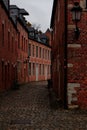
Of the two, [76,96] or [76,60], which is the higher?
[76,60]

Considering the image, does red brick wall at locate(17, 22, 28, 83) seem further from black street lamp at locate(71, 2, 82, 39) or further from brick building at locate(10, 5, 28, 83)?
black street lamp at locate(71, 2, 82, 39)

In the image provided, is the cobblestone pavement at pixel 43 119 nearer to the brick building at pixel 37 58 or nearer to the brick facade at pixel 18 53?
the brick facade at pixel 18 53

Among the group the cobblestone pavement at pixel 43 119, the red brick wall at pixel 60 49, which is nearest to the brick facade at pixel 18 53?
the red brick wall at pixel 60 49

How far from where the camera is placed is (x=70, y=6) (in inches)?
642

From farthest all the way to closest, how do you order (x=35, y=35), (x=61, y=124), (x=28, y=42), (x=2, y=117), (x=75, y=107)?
(x=35, y=35)
(x=28, y=42)
(x=75, y=107)
(x=2, y=117)
(x=61, y=124)

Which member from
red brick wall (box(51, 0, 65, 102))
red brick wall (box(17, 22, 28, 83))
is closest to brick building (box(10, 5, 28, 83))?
red brick wall (box(17, 22, 28, 83))

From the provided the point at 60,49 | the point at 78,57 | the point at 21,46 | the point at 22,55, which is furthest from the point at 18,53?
the point at 78,57

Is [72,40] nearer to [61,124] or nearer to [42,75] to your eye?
[61,124]

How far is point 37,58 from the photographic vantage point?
59250mm

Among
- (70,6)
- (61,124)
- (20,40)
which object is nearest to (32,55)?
(20,40)

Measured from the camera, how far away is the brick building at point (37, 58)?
55700 mm

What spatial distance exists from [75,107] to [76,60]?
187 centimetres

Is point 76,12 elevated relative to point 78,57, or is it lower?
elevated

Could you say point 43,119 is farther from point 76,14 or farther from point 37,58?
point 37,58
